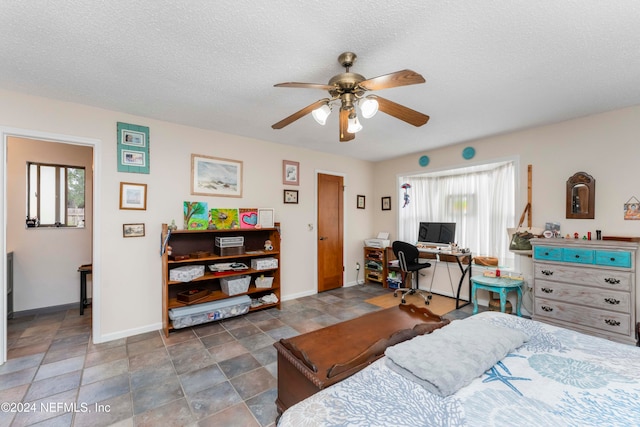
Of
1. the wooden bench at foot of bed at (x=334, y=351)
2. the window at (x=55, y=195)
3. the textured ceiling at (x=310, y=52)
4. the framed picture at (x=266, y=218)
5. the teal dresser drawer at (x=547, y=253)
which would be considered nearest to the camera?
the wooden bench at foot of bed at (x=334, y=351)

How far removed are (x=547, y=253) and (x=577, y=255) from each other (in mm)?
244

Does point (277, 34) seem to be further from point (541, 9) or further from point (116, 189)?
point (116, 189)

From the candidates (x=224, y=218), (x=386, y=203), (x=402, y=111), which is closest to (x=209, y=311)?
(x=224, y=218)

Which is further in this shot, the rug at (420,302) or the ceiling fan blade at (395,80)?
the rug at (420,302)

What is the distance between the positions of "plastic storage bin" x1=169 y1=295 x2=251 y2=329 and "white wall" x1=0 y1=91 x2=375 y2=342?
37 cm

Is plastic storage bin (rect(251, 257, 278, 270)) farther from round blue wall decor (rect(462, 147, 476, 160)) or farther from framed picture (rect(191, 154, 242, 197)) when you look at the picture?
round blue wall decor (rect(462, 147, 476, 160))

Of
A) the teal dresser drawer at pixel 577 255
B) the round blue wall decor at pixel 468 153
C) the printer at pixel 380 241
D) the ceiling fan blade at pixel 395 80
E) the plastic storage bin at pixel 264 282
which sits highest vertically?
the round blue wall decor at pixel 468 153

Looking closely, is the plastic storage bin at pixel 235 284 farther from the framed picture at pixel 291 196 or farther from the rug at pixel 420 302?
the rug at pixel 420 302

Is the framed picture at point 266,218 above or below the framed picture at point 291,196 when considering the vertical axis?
below

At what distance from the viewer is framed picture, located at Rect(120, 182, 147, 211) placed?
291 cm

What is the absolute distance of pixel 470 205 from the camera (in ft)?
14.6

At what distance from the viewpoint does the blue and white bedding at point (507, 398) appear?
3.07 ft

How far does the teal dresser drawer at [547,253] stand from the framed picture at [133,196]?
4.44 m

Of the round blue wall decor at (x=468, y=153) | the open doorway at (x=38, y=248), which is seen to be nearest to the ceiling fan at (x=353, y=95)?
the round blue wall decor at (x=468, y=153)
